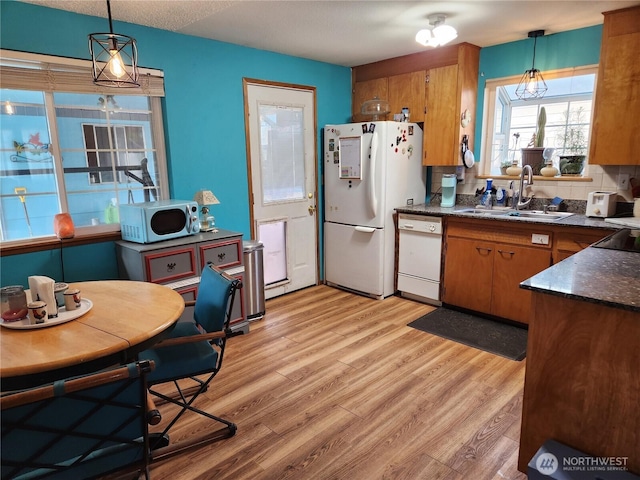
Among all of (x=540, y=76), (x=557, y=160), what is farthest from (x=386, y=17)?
(x=557, y=160)

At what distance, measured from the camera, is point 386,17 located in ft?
9.68

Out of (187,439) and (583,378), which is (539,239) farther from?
(187,439)

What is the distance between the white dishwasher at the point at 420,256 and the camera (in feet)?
12.4

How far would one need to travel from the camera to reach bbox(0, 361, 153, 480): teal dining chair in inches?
43.8

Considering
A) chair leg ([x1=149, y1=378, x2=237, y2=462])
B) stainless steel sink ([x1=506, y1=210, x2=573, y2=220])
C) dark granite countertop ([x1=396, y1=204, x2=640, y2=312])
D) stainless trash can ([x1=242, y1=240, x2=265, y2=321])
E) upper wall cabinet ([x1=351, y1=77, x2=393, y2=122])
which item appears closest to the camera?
dark granite countertop ([x1=396, y1=204, x2=640, y2=312])

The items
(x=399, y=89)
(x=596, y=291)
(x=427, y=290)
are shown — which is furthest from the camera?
(x=399, y=89)

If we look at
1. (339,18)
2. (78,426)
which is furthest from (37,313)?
(339,18)

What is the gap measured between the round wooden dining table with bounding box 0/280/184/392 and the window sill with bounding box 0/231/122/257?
1011 mm

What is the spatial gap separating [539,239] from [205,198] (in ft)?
8.63

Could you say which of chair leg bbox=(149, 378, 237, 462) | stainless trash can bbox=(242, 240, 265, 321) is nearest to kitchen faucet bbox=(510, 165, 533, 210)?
stainless trash can bbox=(242, 240, 265, 321)

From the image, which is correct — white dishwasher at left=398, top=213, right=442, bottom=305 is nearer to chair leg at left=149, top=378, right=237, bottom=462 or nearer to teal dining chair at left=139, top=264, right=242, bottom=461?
teal dining chair at left=139, top=264, right=242, bottom=461

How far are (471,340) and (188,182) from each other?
103 inches

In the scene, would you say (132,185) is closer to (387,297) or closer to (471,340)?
(387,297)

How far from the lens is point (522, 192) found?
3602 mm
